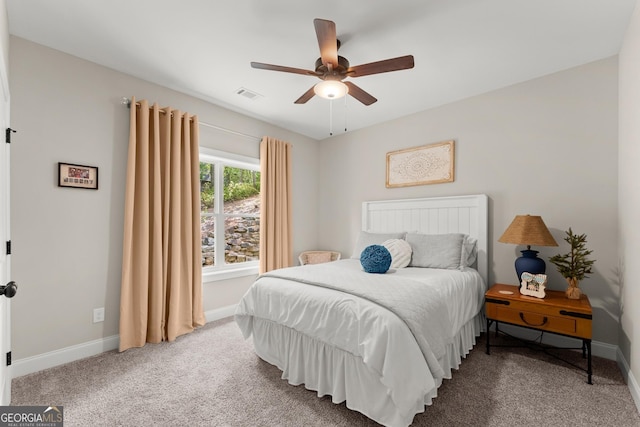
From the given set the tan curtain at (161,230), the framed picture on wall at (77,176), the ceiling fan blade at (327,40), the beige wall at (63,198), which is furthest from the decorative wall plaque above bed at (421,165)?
the framed picture on wall at (77,176)

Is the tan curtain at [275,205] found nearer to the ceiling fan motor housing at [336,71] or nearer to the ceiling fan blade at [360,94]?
the ceiling fan blade at [360,94]

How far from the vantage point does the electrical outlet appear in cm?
260

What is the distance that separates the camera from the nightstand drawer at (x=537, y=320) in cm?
223

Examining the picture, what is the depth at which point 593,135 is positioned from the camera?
103 inches

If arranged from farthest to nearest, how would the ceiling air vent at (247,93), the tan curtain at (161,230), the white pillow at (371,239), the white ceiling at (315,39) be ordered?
1. the white pillow at (371,239)
2. the ceiling air vent at (247,93)
3. the tan curtain at (161,230)
4. the white ceiling at (315,39)

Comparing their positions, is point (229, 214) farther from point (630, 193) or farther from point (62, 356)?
point (630, 193)

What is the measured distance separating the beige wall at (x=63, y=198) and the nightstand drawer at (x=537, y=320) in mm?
3488

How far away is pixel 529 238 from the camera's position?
250 cm

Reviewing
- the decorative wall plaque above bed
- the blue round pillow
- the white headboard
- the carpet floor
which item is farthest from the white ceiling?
the carpet floor

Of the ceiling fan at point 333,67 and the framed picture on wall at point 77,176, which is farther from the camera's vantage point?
the framed picture on wall at point 77,176

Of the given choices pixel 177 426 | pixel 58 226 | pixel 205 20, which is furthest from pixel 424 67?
pixel 58 226

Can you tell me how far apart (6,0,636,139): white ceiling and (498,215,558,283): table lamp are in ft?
4.70

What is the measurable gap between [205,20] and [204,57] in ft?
1.62

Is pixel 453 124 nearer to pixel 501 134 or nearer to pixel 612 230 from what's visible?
pixel 501 134
